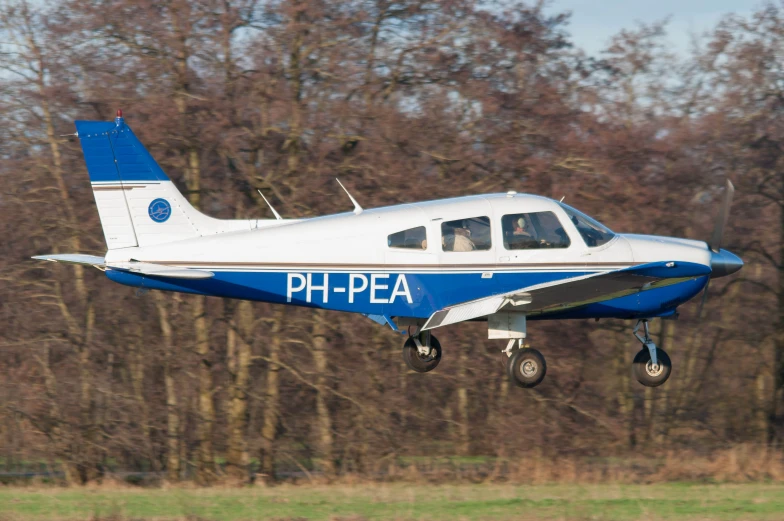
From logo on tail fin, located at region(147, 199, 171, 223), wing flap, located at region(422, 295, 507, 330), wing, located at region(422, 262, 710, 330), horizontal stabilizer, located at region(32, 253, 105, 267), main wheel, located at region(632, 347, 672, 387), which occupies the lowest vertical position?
main wheel, located at region(632, 347, 672, 387)

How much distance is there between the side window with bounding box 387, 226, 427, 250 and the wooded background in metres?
7.81

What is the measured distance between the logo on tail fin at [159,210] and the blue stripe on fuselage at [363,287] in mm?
916

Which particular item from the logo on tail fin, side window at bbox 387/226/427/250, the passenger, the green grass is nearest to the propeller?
the green grass

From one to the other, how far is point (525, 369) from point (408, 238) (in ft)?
7.38

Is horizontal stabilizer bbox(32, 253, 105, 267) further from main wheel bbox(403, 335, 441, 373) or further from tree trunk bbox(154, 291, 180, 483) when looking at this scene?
tree trunk bbox(154, 291, 180, 483)

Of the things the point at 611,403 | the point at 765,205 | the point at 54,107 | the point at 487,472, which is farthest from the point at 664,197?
the point at 54,107

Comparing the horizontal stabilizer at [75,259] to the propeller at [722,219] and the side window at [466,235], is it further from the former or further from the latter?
the propeller at [722,219]

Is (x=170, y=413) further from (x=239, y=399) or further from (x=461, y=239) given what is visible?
(x=461, y=239)

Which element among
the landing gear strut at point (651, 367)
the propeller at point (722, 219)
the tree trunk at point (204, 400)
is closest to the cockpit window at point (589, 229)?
the propeller at point (722, 219)

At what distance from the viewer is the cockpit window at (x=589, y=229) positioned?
11508 mm

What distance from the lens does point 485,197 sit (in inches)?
447

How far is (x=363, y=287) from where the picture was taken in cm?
1130

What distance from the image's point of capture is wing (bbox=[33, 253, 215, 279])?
10664 mm

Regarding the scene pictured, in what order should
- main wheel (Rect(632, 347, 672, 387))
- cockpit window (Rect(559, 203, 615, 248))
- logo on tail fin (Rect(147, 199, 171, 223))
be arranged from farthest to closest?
main wheel (Rect(632, 347, 672, 387)), logo on tail fin (Rect(147, 199, 171, 223)), cockpit window (Rect(559, 203, 615, 248))
